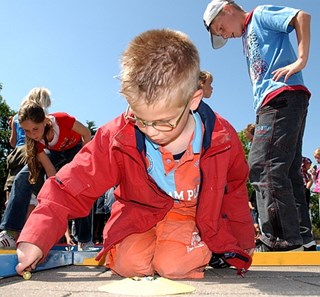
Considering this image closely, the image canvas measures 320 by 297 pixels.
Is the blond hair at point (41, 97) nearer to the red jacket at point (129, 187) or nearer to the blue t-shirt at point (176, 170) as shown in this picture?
the red jacket at point (129, 187)

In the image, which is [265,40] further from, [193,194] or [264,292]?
[264,292]

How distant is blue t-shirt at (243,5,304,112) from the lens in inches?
134

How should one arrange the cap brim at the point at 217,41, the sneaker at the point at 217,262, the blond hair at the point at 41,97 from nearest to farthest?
1. the sneaker at the point at 217,262
2. the cap brim at the point at 217,41
3. the blond hair at the point at 41,97

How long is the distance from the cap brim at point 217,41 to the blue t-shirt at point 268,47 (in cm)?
23

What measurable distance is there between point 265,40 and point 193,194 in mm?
1586

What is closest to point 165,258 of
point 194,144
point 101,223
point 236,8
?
point 194,144

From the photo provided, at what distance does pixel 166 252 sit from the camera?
→ 2.51m

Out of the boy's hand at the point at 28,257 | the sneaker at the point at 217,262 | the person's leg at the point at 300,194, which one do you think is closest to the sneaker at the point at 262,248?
the person's leg at the point at 300,194

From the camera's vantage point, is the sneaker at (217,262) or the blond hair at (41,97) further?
the blond hair at (41,97)

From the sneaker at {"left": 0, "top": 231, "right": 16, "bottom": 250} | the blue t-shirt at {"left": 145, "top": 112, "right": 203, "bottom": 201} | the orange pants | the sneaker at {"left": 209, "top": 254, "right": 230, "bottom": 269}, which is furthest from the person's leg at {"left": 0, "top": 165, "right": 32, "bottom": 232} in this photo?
the blue t-shirt at {"left": 145, "top": 112, "right": 203, "bottom": 201}

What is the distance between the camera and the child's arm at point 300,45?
3262mm

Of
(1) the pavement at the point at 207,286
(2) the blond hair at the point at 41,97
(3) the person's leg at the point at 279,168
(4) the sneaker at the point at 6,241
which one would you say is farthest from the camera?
(2) the blond hair at the point at 41,97

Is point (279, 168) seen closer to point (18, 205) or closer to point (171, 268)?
point (171, 268)

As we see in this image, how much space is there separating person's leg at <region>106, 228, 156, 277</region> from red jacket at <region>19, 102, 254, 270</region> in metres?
0.14
